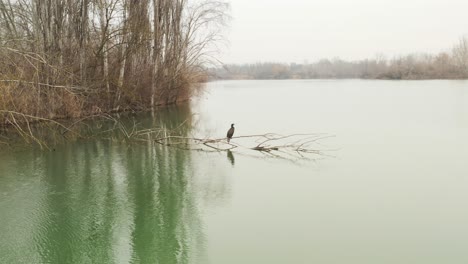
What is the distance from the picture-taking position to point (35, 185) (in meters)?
6.41

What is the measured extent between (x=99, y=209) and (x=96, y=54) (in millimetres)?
11140

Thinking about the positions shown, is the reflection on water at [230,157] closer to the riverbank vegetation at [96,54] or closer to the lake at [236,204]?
the lake at [236,204]

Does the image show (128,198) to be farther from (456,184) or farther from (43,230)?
(456,184)

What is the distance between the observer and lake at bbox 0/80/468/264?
4.05m

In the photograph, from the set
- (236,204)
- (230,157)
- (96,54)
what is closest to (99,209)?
(236,204)

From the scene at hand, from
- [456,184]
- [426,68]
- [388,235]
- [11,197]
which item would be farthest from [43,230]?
[426,68]

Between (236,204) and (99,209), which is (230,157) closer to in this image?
(236,204)

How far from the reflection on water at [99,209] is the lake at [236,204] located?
2 cm

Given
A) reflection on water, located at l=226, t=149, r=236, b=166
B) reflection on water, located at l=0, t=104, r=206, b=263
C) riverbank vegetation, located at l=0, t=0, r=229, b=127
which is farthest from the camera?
riverbank vegetation, located at l=0, t=0, r=229, b=127

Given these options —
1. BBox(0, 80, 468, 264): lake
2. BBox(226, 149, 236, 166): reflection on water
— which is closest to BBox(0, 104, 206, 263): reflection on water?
BBox(0, 80, 468, 264): lake

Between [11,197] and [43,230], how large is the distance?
64.0 inches

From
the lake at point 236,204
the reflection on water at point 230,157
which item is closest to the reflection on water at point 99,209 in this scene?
the lake at point 236,204

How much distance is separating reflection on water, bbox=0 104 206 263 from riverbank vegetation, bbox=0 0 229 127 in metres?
2.61

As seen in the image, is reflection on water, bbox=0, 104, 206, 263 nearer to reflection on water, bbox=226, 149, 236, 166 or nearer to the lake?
the lake
